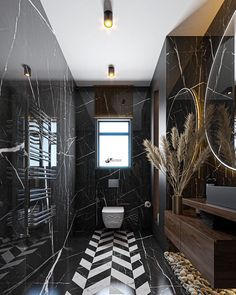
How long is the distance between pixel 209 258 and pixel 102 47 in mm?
2685

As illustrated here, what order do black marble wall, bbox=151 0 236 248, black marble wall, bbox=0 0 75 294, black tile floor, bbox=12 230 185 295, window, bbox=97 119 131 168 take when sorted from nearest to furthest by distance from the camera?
1. black marble wall, bbox=0 0 75 294
2. black tile floor, bbox=12 230 185 295
3. black marble wall, bbox=151 0 236 248
4. window, bbox=97 119 131 168

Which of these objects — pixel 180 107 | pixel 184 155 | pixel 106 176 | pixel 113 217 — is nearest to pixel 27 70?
pixel 184 155

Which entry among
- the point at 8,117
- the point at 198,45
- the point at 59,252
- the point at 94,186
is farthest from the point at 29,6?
the point at 94,186

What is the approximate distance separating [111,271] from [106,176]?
210cm

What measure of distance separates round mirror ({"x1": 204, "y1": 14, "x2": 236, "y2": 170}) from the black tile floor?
120 cm

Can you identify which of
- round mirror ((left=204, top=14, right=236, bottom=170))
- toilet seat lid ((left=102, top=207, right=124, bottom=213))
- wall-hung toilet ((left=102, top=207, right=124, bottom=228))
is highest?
round mirror ((left=204, top=14, right=236, bottom=170))

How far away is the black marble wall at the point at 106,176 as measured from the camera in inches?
182

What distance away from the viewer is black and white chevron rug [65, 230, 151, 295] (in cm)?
228

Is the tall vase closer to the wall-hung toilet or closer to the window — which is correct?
the wall-hung toilet

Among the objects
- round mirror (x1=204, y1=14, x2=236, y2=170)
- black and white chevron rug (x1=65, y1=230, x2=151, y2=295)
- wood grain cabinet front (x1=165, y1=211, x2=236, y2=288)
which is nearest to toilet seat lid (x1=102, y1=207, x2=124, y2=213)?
black and white chevron rug (x1=65, y1=230, x2=151, y2=295)

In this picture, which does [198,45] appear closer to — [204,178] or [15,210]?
[204,178]

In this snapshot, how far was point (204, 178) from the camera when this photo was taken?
9.82 feet

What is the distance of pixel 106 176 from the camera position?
466 cm

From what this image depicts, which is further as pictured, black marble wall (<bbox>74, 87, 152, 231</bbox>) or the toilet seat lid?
black marble wall (<bbox>74, 87, 152, 231</bbox>)
